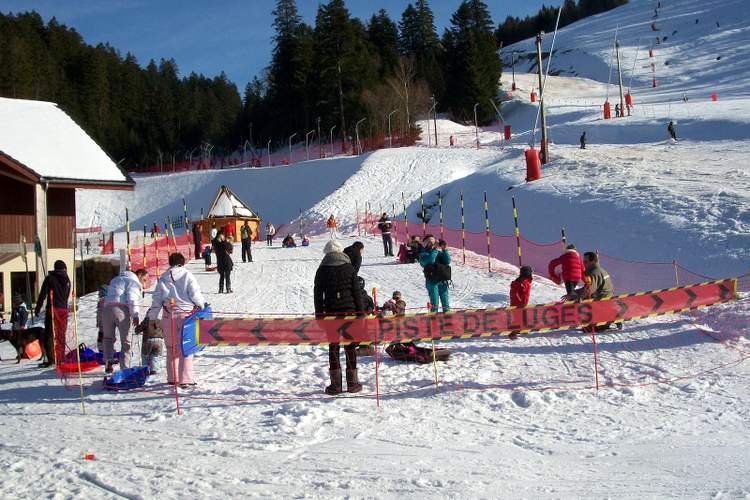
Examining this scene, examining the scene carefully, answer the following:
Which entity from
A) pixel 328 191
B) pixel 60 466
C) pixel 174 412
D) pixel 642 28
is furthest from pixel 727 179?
pixel 642 28

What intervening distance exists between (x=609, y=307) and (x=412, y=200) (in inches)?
1178

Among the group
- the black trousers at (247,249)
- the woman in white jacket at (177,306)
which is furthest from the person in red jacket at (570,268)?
the black trousers at (247,249)

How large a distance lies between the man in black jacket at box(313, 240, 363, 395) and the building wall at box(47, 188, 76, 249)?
2064 cm

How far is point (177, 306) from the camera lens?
837cm

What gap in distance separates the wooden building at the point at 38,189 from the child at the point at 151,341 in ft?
50.8

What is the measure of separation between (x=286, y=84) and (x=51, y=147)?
5594 centimetres

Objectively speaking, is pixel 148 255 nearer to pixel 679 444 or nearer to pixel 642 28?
pixel 679 444

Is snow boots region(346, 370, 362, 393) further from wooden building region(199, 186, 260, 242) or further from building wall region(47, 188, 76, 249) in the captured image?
wooden building region(199, 186, 260, 242)

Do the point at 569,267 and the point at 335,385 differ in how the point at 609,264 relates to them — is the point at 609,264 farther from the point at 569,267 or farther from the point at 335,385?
the point at 335,385

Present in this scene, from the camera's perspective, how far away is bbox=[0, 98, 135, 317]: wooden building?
24.1m

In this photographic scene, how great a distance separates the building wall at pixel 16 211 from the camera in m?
24.4

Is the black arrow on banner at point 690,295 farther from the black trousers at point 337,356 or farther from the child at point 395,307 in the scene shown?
the black trousers at point 337,356

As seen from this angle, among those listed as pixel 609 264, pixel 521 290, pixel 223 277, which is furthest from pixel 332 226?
pixel 521 290

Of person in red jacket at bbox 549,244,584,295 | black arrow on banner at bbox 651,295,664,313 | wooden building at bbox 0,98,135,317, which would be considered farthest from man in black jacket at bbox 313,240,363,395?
wooden building at bbox 0,98,135,317
